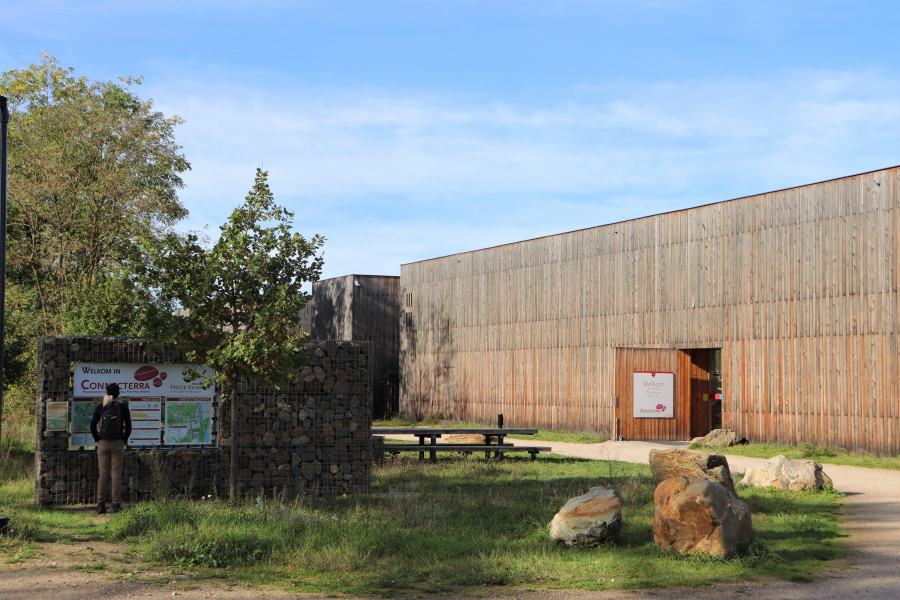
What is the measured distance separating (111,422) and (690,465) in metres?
8.38

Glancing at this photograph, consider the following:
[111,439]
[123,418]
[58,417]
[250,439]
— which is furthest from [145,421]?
[250,439]

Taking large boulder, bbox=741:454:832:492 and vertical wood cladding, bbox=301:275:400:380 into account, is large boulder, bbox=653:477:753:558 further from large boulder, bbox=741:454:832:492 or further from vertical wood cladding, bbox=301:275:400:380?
vertical wood cladding, bbox=301:275:400:380

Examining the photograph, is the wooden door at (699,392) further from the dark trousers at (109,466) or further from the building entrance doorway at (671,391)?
the dark trousers at (109,466)

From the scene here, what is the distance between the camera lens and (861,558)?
9.59m

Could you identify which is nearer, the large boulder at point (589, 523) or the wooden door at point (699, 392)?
the large boulder at point (589, 523)

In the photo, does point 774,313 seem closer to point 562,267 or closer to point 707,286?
point 707,286

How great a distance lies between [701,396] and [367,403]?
58.8 ft

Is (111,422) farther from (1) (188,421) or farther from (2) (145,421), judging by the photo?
(1) (188,421)

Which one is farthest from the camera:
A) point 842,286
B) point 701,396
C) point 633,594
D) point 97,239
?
point 97,239

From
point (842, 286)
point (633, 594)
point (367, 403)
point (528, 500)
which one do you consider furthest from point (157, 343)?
point (842, 286)

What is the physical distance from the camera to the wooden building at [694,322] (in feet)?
73.4

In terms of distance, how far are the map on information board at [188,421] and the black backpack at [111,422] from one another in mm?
951

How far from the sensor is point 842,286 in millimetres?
22891

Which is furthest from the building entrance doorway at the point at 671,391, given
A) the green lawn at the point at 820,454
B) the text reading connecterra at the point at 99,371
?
the text reading connecterra at the point at 99,371
